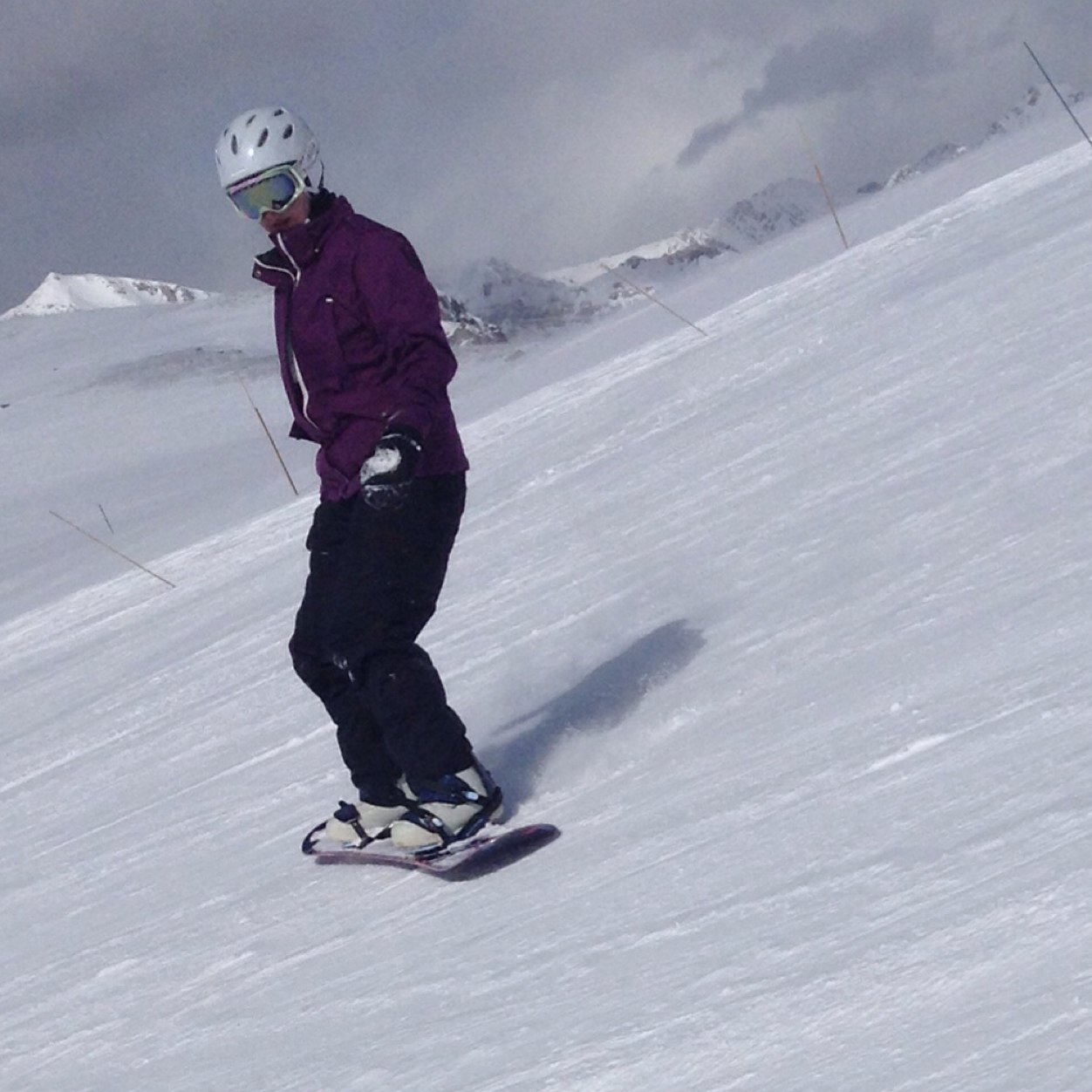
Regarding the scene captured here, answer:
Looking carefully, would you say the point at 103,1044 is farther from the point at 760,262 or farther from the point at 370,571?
the point at 760,262

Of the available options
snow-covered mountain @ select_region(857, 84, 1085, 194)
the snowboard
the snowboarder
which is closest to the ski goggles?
the snowboarder

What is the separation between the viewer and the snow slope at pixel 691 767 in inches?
95.3

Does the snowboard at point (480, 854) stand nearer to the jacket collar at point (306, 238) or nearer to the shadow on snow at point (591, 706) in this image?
the shadow on snow at point (591, 706)

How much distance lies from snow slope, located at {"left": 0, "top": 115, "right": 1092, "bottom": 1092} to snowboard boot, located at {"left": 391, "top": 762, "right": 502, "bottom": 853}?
112 millimetres

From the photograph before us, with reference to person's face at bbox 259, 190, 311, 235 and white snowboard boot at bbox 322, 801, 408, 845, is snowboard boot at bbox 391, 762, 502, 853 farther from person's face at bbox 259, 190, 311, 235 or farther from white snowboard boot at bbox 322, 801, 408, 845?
person's face at bbox 259, 190, 311, 235

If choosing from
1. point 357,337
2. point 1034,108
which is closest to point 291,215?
point 357,337

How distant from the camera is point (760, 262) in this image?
15.9 metres

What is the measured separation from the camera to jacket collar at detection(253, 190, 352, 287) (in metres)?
3.84

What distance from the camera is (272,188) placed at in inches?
151

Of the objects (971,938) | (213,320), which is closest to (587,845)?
(971,938)

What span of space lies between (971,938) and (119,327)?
27772 millimetres

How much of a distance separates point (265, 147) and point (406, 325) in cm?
49

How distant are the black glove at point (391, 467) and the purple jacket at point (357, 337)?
5 centimetres

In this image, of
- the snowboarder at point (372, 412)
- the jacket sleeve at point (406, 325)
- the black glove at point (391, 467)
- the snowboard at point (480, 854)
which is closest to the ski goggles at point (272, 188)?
the snowboarder at point (372, 412)
